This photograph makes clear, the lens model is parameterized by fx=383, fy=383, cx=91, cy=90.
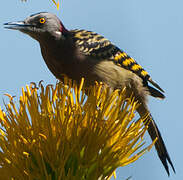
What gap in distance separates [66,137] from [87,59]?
6.20 feet

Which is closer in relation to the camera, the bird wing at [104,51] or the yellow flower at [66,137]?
the yellow flower at [66,137]

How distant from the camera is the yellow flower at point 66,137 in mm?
1808

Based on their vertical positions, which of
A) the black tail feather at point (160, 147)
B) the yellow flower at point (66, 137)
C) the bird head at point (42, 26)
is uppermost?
the bird head at point (42, 26)


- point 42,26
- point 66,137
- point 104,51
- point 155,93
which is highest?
point 42,26

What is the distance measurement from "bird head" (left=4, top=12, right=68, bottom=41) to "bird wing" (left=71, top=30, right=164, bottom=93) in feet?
0.93

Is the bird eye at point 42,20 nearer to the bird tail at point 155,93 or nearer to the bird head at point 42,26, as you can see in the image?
the bird head at point 42,26

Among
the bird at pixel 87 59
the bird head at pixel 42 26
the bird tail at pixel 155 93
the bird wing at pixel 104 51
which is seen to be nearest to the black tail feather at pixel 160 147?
the bird at pixel 87 59

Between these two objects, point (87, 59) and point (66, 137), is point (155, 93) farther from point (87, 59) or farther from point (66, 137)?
point (66, 137)

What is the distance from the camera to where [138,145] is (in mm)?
1968

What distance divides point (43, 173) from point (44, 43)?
1.82 m

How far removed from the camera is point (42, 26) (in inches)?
133

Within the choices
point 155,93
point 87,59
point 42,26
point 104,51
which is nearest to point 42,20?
point 42,26

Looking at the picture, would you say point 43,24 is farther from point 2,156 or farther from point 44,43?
point 2,156

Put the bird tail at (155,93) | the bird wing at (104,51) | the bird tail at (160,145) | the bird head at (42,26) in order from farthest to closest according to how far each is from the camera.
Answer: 1. the bird tail at (155,93)
2. the bird wing at (104,51)
3. the bird tail at (160,145)
4. the bird head at (42,26)
